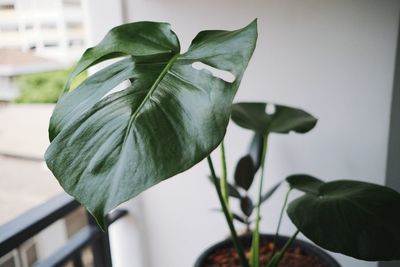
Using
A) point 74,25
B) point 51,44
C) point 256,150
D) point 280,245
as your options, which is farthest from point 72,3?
point 280,245

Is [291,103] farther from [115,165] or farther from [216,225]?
[115,165]

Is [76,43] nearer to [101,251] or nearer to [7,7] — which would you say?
[7,7]

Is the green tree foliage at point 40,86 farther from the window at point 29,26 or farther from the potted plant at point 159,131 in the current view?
the potted plant at point 159,131

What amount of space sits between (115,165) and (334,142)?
81 cm

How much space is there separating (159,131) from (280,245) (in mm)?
707

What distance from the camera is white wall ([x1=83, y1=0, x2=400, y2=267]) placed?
87cm

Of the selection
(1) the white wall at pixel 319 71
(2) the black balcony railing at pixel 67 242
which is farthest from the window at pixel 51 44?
(2) the black balcony railing at pixel 67 242

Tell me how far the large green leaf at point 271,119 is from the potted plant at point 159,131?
16 centimetres

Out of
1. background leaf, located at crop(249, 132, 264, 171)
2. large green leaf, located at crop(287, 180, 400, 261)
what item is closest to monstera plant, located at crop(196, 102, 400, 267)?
large green leaf, located at crop(287, 180, 400, 261)

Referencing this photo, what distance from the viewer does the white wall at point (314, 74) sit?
0.87m

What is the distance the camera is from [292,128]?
70cm

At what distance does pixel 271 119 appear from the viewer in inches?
31.0

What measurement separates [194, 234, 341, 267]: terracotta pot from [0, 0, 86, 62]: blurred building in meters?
0.82

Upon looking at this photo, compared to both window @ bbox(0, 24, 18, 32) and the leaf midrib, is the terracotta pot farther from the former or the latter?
window @ bbox(0, 24, 18, 32)
